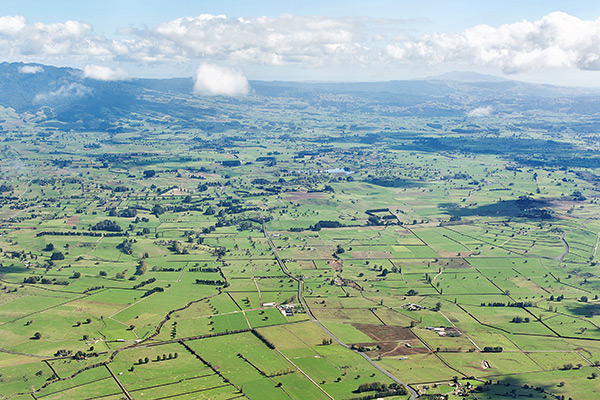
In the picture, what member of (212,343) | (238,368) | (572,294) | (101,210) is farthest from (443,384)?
(101,210)

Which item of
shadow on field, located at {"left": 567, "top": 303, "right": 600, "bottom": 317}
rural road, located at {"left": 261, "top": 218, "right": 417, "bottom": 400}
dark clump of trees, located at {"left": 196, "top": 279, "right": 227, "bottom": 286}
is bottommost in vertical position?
dark clump of trees, located at {"left": 196, "top": 279, "right": 227, "bottom": 286}

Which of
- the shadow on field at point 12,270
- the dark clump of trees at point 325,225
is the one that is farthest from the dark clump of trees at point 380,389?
the dark clump of trees at point 325,225

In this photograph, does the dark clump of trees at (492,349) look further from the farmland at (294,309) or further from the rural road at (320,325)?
the rural road at (320,325)

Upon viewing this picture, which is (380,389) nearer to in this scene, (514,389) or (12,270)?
(514,389)

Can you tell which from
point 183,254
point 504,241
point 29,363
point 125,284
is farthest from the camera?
point 504,241

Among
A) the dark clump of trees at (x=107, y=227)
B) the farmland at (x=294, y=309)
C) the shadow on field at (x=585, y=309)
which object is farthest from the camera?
the dark clump of trees at (x=107, y=227)

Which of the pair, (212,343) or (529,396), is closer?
(529,396)

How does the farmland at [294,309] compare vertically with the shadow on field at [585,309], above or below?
below

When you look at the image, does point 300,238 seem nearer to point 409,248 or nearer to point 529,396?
point 409,248

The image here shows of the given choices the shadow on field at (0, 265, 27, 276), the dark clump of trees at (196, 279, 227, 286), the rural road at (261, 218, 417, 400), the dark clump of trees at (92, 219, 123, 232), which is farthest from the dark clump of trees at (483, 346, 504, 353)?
the dark clump of trees at (92, 219, 123, 232)

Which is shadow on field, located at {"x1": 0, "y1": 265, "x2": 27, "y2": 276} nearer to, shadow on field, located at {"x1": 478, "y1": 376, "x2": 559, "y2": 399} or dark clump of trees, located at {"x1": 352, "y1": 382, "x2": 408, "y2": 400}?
dark clump of trees, located at {"x1": 352, "y1": 382, "x2": 408, "y2": 400}

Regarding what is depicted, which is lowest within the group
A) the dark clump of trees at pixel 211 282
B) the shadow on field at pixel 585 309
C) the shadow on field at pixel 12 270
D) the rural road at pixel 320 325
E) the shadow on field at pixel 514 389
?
the shadow on field at pixel 12 270
